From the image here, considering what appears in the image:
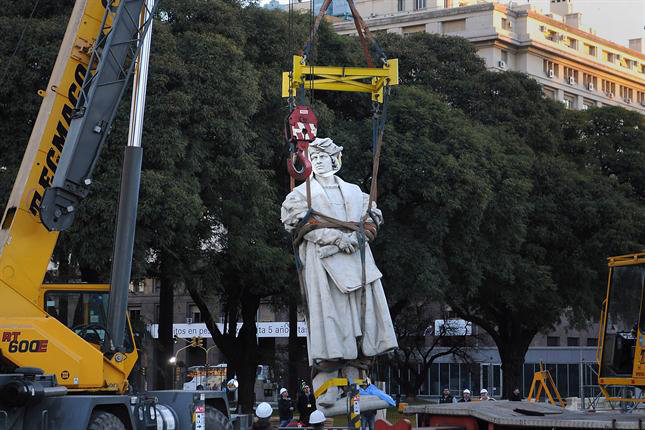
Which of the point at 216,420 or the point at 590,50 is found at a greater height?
the point at 590,50

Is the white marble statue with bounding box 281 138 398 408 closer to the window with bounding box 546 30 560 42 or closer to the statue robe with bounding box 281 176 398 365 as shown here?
the statue robe with bounding box 281 176 398 365

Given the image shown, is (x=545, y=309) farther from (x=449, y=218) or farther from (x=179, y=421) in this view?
(x=179, y=421)

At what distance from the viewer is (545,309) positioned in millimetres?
55750

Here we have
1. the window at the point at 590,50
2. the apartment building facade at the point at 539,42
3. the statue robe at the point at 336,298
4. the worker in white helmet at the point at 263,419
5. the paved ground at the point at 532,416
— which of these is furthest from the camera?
the window at the point at 590,50

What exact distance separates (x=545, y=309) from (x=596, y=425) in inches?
1795

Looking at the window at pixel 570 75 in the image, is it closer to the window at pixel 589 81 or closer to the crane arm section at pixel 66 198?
the window at pixel 589 81

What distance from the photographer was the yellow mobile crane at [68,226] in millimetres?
19688

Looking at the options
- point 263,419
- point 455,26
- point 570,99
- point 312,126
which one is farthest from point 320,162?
point 570,99

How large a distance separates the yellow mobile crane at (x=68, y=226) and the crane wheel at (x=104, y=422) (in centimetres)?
2

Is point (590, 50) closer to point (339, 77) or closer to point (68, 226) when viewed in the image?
point (339, 77)

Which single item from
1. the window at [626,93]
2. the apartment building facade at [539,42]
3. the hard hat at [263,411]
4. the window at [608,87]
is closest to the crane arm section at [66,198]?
the hard hat at [263,411]

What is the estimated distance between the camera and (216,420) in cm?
2114

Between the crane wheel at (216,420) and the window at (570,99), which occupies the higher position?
the window at (570,99)

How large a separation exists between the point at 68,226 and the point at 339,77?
4.80 metres
